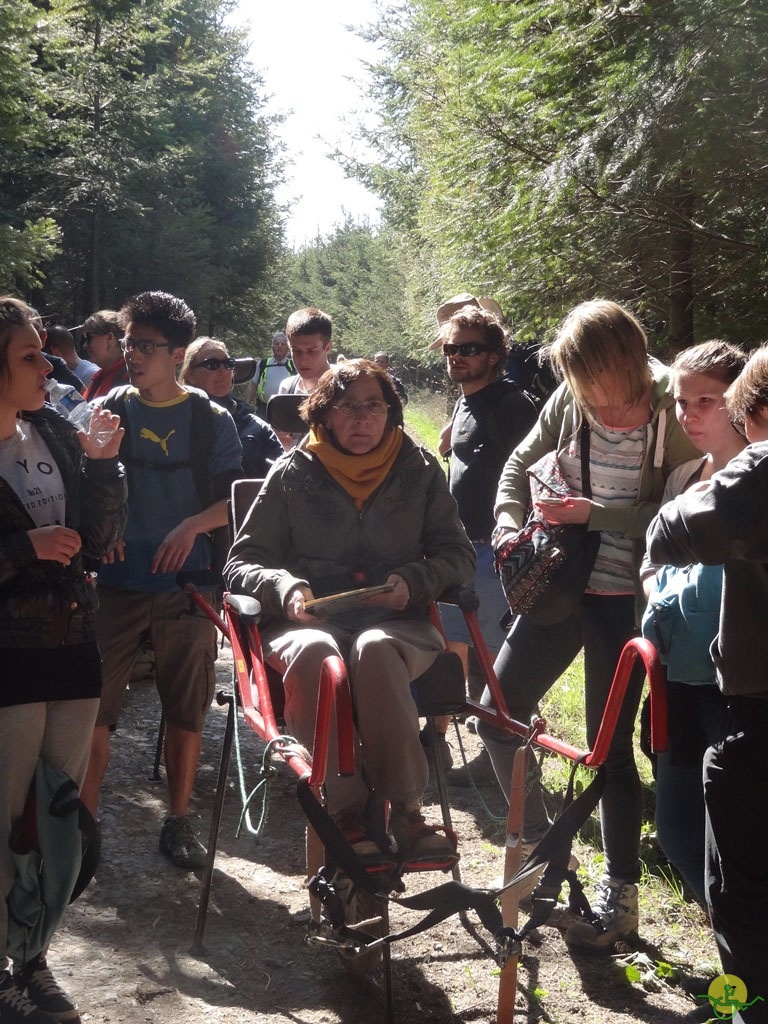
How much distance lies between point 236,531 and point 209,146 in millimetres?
26704

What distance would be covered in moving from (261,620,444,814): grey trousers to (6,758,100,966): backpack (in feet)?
2.35

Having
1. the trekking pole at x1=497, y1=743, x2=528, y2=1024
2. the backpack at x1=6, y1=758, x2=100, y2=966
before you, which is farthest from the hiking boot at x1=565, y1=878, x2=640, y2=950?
the backpack at x1=6, y1=758, x2=100, y2=966

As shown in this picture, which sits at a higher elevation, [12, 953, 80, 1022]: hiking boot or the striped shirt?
the striped shirt

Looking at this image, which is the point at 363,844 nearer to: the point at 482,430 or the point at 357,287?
the point at 482,430

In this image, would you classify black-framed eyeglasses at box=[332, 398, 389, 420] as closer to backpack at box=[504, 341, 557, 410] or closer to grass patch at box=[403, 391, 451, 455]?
backpack at box=[504, 341, 557, 410]

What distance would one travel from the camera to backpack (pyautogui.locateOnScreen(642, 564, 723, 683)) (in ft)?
10.3

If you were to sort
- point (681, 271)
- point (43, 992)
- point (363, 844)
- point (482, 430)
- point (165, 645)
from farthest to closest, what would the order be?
point (681, 271), point (482, 430), point (165, 645), point (43, 992), point (363, 844)

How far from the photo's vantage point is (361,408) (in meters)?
4.11

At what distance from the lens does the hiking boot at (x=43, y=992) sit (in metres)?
3.37

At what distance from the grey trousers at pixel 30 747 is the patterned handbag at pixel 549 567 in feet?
4.78

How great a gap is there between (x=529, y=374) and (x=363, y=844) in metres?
3.66

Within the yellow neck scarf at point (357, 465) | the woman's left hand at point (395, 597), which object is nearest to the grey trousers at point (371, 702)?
the woman's left hand at point (395, 597)

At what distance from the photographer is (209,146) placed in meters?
29.4

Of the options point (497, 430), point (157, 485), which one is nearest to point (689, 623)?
point (497, 430)
